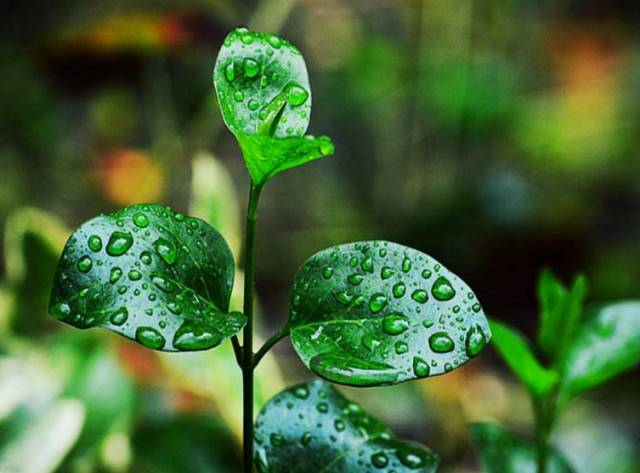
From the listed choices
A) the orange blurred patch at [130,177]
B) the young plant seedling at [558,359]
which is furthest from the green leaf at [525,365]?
the orange blurred patch at [130,177]

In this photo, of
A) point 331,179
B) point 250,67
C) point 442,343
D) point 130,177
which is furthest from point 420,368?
point 331,179

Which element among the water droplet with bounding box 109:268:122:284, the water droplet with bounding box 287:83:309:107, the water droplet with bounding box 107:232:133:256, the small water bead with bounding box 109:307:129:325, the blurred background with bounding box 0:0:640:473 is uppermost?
the water droplet with bounding box 287:83:309:107

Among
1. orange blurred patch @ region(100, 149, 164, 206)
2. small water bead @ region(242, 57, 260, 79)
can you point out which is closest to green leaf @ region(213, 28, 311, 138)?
small water bead @ region(242, 57, 260, 79)

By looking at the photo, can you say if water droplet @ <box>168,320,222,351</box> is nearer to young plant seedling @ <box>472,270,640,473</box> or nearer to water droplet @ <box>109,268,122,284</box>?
water droplet @ <box>109,268,122,284</box>

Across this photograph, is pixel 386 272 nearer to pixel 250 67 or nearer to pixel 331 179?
pixel 250 67

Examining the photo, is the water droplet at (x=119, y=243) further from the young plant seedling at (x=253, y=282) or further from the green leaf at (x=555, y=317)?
the green leaf at (x=555, y=317)

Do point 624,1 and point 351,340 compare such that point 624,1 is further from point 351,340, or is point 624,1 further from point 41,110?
point 351,340

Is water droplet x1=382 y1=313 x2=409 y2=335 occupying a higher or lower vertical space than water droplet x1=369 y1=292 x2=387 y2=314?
lower

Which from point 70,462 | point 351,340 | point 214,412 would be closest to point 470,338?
point 351,340
